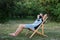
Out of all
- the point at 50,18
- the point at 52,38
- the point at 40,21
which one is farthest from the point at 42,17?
the point at 50,18

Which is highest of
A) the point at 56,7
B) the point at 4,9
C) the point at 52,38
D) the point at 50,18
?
the point at 4,9

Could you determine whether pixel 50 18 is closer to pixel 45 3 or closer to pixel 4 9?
pixel 45 3

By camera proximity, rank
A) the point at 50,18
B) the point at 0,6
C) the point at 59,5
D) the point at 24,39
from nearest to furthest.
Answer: the point at 0,6 → the point at 24,39 → the point at 59,5 → the point at 50,18

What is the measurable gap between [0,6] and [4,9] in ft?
0.76

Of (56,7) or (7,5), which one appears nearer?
(7,5)

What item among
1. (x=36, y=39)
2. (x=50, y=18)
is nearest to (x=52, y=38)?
(x=36, y=39)

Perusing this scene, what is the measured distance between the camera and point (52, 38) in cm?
999

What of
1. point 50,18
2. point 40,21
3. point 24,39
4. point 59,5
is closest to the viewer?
point 24,39

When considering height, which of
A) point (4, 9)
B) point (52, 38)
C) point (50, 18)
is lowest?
point (50, 18)

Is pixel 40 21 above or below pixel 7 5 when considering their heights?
below

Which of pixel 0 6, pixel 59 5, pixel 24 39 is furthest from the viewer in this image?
pixel 59 5

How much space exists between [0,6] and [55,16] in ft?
52.6

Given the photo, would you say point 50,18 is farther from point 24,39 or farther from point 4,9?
point 4,9

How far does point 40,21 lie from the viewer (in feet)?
34.3
